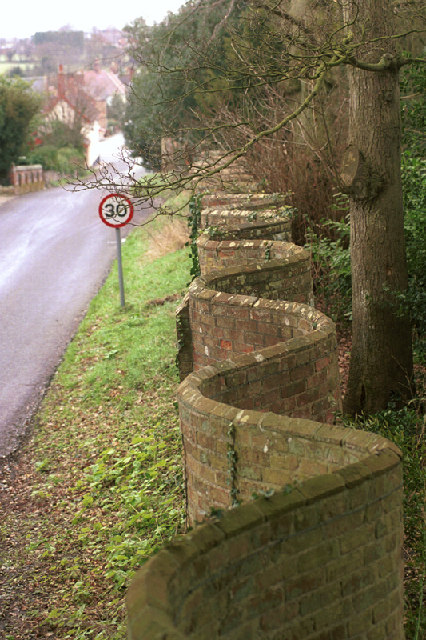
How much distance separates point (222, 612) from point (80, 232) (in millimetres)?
22762

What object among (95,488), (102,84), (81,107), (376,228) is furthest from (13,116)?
(102,84)

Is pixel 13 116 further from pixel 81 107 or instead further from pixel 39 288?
pixel 39 288

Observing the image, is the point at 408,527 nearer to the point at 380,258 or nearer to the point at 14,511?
the point at 380,258

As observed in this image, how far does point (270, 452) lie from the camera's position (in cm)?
386

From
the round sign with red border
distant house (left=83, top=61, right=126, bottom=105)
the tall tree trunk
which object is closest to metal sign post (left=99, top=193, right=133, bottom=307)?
the round sign with red border

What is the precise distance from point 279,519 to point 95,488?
5.41 meters

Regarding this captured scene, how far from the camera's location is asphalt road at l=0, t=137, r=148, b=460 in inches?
449

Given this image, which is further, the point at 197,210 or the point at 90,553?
the point at 197,210

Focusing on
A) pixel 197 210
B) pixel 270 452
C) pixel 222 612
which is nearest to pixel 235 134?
pixel 197 210

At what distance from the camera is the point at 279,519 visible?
2.93 m

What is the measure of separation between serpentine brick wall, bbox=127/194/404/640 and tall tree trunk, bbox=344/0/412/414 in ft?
9.12

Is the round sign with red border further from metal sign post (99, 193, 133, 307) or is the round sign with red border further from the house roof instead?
the house roof

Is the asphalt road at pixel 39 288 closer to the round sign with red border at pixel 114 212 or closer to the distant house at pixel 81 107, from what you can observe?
the round sign with red border at pixel 114 212

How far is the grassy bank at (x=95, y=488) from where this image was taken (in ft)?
20.1
